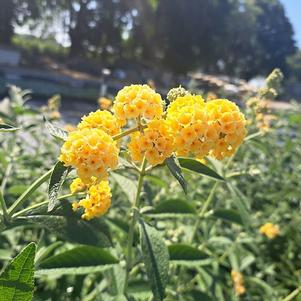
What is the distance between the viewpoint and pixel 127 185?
1.48 meters

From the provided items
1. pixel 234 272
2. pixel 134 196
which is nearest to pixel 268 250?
pixel 234 272

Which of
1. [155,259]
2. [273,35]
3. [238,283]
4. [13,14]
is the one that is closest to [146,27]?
[13,14]

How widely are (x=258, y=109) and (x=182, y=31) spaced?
29374mm

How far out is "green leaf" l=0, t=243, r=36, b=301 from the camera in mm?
823

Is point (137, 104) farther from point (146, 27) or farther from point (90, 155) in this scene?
point (146, 27)

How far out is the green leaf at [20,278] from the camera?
82 cm

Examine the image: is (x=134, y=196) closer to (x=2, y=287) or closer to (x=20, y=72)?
(x=2, y=287)

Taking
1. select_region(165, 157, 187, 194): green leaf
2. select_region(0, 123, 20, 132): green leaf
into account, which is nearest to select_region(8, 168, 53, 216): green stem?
select_region(0, 123, 20, 132): green leaf

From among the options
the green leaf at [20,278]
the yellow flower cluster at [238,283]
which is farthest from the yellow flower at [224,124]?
the yellow flower cluster at [238,283]

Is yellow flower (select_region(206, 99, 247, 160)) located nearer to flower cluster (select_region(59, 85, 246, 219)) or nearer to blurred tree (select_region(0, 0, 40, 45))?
Result: flower cluster (select_region(59, 85, 246, 219))

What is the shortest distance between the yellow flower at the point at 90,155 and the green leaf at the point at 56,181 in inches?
0.9

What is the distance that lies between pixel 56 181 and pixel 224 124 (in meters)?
0.38

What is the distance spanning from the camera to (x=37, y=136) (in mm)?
3080

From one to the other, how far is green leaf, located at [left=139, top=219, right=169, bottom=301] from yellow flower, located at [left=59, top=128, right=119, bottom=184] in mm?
285
